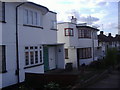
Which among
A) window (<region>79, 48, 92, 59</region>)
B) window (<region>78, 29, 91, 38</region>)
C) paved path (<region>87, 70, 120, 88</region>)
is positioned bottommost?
paved path (<region>87, 70, 120, 88</region>)

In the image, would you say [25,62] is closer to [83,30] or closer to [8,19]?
[8,19]

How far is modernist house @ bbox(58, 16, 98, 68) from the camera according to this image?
26266 millimetres

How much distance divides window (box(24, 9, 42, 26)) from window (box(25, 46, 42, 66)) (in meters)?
1.64

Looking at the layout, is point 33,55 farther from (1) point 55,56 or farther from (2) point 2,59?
(1) point 55,56

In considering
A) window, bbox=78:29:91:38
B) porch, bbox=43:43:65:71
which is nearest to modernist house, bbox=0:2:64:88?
porch, bbox=43:43:65:71

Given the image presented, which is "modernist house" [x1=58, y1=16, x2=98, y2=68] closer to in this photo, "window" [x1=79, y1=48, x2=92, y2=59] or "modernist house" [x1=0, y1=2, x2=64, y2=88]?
"window" [x1=79, y1=48, x2=92, y2=59]

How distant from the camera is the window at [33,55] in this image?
13.8 metres

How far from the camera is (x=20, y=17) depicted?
42.7ft

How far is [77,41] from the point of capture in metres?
28.4

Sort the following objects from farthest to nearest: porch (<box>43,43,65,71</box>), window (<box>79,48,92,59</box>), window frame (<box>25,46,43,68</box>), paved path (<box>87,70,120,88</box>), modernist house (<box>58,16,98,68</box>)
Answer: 1. window (<box>79,48,92,59</box>)
2. modernist house (<box>58,16,98,68</box>)
3. porch (<box>43,43,65,71</box>)
4. window frame (<box>25,46,43,68</box>)
5. paved path (<box>87,70,120,88</box>)

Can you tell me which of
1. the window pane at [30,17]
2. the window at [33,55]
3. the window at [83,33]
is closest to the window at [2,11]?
the window pane at [30,17]

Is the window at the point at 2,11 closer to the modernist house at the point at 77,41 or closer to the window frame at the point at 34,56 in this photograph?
the window frame at the point at 34,56

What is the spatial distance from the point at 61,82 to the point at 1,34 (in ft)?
13.7

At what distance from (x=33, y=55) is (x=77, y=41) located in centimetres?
1464
